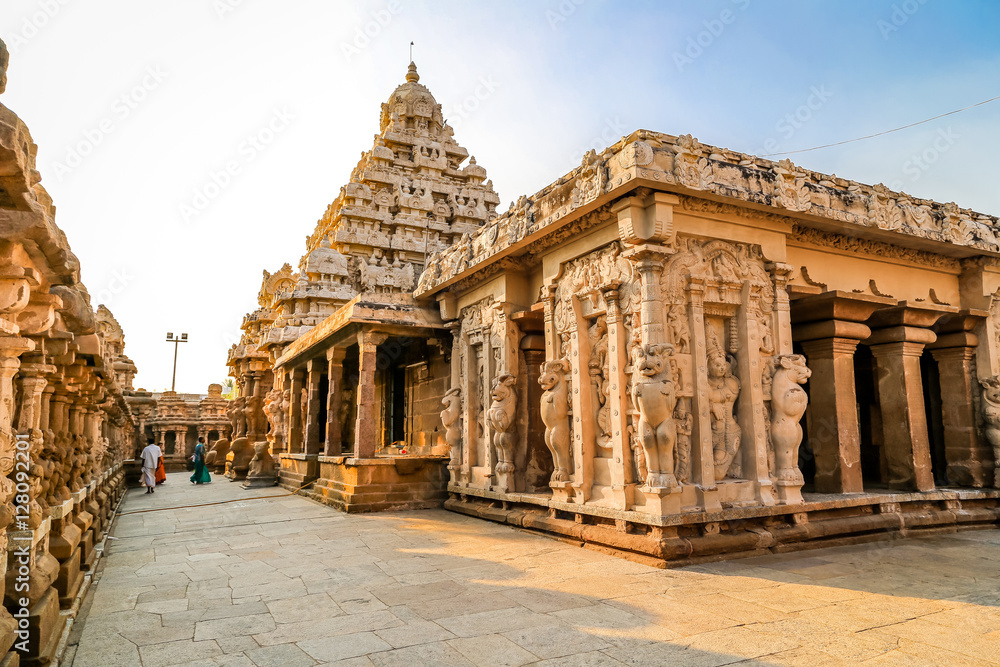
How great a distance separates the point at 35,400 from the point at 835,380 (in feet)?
27.6

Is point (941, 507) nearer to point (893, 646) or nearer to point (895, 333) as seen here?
point (895, 333)

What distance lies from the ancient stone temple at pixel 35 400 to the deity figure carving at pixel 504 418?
4.74 m

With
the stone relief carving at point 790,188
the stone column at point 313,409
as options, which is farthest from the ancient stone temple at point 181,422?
the stone relief carving at point 790,188

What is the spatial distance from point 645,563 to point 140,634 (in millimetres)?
4157

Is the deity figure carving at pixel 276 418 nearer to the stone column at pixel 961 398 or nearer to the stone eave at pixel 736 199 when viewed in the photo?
the stone eave at pixel 736 199

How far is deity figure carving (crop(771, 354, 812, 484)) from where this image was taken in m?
6.77

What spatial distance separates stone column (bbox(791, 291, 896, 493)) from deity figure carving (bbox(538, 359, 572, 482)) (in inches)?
131

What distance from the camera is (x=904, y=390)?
8.52m

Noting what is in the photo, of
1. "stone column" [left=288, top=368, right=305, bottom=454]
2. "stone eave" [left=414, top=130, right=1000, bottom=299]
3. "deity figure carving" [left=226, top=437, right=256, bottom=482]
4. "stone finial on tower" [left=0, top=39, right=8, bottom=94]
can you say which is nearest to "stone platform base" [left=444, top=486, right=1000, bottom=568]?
"stone eave" [left=414, top=130, right=1000, bottom=299]

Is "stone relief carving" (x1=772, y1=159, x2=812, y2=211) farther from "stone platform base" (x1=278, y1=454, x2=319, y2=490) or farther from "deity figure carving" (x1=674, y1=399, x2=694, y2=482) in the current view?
"stone platform base" (x1=278, y1=454, x2=319, y2=490)

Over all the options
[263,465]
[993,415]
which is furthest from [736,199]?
[263,465]

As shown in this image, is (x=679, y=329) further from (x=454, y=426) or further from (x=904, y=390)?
(x=454, y=426)

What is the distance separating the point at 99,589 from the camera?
5.23 metres

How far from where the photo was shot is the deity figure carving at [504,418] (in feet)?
28.5
